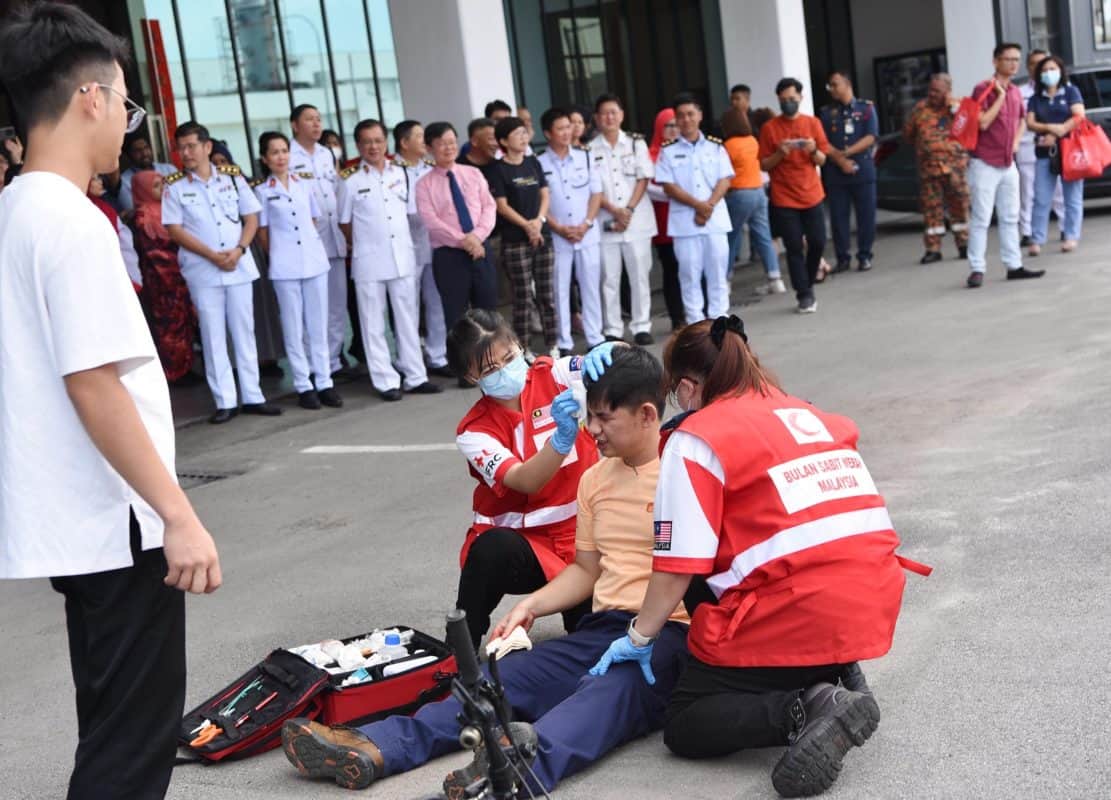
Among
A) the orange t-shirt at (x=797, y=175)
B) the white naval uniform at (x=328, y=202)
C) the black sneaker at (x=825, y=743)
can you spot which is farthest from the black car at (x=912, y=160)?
the black sneaker at (x=825, y=743)

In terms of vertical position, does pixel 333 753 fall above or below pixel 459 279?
below

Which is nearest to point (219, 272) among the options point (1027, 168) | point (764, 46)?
point (1027, 168)

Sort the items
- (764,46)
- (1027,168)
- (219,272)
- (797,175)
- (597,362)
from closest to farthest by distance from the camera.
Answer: (597,362)
(219,272)
(797,175)
(1027,168)
(764,46)

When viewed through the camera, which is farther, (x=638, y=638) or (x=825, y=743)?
(x=638, y=638)

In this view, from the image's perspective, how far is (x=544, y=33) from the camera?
62.4 feet

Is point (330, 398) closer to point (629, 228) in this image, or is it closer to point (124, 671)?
point (629, 228)

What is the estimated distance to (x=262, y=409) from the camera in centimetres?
1012

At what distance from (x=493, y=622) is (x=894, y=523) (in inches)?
67.0

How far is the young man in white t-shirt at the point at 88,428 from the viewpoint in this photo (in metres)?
2.64

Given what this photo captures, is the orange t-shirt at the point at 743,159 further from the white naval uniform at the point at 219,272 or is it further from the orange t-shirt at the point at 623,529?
the orange t-shirt at the point at 623,529

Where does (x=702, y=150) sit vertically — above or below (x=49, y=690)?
above

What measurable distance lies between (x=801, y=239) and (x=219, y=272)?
16.5 ft

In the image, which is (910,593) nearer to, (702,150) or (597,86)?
(702,150)

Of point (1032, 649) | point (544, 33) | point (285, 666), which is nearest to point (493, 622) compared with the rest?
point (285, 666)
